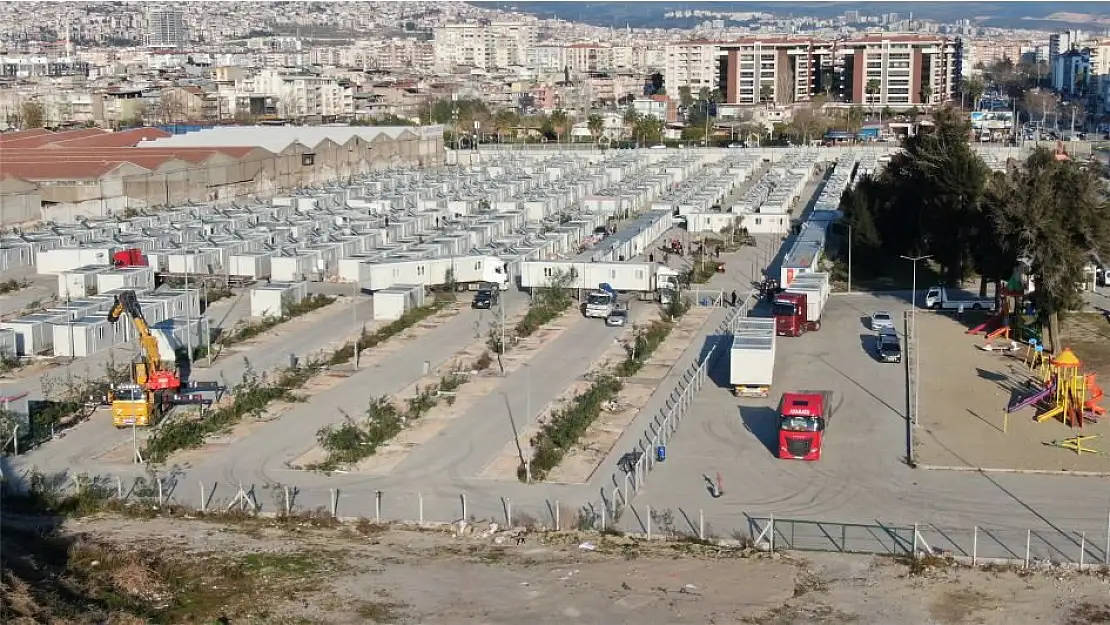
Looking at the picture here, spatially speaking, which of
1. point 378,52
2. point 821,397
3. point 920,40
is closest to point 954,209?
point 821,397

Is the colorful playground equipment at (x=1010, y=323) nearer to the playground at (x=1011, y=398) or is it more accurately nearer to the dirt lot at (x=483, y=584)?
the playground at (x=1011, y=398)

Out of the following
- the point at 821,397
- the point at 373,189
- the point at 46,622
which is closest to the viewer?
the point at 46,622

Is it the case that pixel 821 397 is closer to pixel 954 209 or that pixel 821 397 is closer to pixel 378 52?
pixel 954 209

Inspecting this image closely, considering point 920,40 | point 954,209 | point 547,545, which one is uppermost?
point 920,40

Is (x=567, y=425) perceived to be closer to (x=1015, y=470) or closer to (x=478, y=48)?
(x=1015, y=470)

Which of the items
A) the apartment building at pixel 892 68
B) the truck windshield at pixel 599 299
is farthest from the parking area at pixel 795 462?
the apartment building at pixel 892 68

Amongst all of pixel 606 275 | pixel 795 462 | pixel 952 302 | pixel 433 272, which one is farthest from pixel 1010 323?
pixel 433 272
